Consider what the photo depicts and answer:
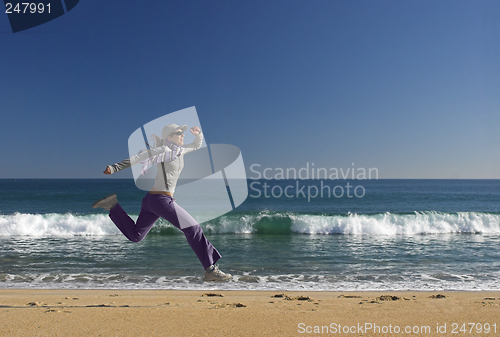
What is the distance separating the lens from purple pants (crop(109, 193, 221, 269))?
124 inches

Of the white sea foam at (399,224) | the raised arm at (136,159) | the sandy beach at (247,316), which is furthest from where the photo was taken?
the white sea foam at (399,224)

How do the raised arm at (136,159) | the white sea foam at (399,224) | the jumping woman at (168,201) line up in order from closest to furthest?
the raised arm at (136,159) < the jumping woman at (168,201) < the white sea foam at (399,224)

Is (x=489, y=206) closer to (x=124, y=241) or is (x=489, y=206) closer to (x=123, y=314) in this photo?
(x=124, y=241)

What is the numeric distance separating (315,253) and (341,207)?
2128cm

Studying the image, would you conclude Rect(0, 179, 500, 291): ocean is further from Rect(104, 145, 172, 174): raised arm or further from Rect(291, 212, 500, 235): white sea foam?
Rect(104, 145, 172, 174): raised arm

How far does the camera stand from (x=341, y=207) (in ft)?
103

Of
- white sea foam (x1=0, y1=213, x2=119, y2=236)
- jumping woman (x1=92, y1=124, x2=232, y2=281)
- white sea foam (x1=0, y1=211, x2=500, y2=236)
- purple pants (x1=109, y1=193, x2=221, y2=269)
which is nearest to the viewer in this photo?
jumping woman (x1=92, y1=124, x2=232, y2=281)

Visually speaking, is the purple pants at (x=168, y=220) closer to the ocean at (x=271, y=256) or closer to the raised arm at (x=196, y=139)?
the raised arm at (x=196, y=139)

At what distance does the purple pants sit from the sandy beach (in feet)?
3.19

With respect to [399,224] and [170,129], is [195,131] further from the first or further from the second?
[399,224]

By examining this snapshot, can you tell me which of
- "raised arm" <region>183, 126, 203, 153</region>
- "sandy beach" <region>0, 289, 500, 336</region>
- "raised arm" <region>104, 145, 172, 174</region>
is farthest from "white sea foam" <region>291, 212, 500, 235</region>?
"raised arm" <region>104, 145, 172, 174</region>

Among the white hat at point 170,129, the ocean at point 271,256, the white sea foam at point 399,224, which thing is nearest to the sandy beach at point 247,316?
the ocean at point 271,256

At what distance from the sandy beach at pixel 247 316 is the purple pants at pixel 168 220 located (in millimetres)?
972

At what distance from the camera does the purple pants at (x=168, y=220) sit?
3156mm
